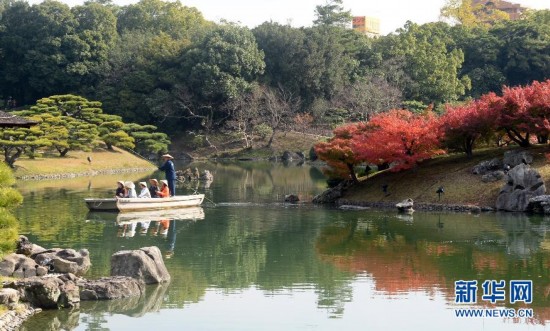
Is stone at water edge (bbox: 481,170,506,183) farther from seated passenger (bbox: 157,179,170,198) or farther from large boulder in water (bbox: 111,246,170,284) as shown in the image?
large boulder in water (bbox: 111,246,170,284)

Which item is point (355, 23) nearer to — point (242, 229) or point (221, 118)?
point (221, 118)

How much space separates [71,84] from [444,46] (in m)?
32.4

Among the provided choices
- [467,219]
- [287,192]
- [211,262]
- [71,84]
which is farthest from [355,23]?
[211,262]

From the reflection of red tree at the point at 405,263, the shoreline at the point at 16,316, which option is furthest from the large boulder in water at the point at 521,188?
the shoreline at the point at 16,316

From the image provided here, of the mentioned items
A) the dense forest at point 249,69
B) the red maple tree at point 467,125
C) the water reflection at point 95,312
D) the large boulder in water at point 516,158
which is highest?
the dense forest at point 249,69

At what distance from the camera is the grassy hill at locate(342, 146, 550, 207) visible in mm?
30047

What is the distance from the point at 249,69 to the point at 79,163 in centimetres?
2068

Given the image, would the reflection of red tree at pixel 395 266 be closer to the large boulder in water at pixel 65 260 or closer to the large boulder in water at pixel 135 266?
the large boulder in water at pixel 135 266

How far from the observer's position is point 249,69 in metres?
66.9

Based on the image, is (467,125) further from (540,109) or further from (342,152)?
(342,152)

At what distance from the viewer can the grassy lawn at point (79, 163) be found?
46375mm

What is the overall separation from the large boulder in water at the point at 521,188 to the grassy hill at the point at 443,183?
706 mm

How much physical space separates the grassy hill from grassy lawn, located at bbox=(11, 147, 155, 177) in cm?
2115

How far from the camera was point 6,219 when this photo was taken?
44.2ft
